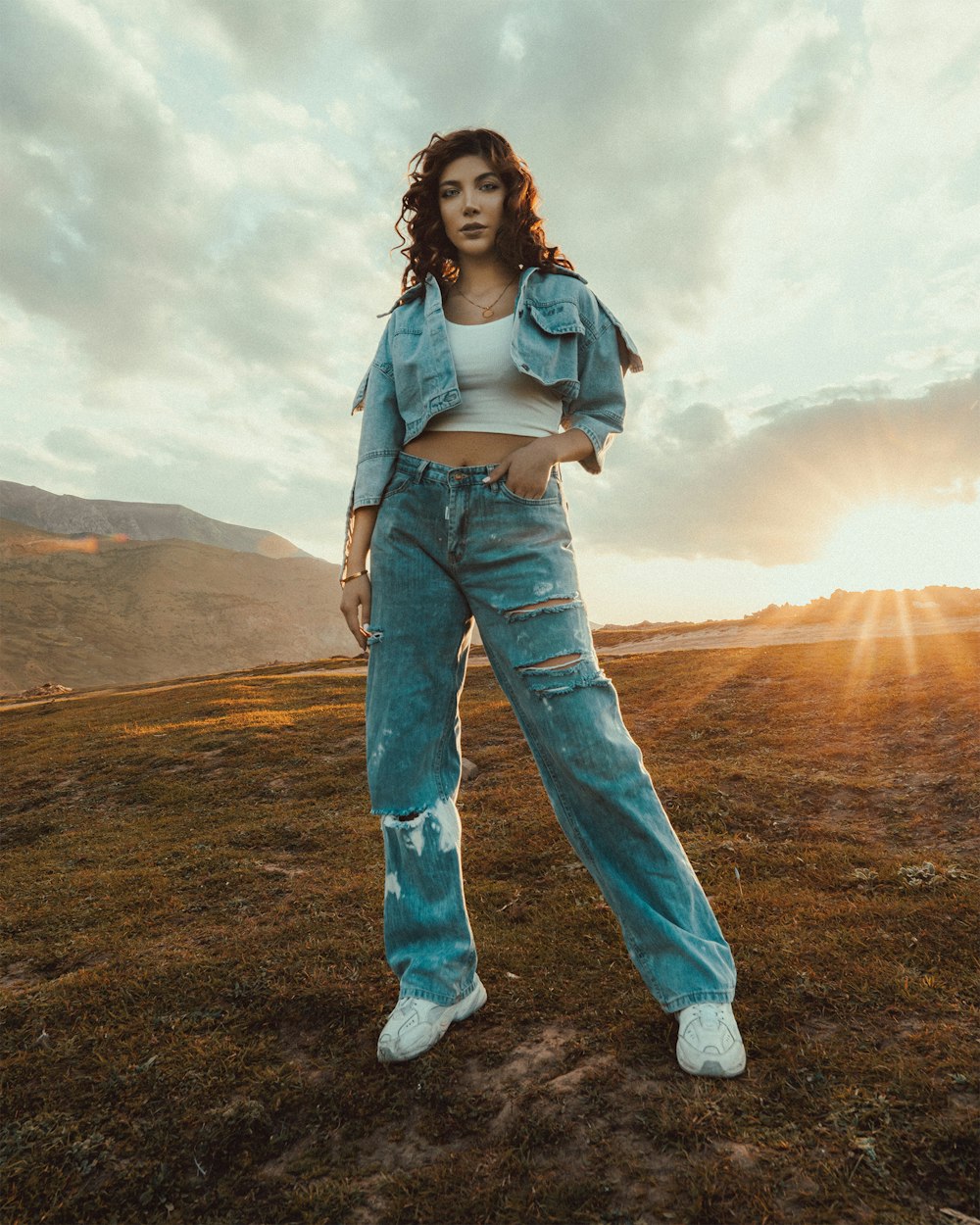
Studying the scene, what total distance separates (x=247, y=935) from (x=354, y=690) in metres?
12.4

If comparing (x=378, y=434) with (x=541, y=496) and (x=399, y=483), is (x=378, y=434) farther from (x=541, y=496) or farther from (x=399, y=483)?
(x=541, y=496)

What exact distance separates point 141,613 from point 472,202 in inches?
6309

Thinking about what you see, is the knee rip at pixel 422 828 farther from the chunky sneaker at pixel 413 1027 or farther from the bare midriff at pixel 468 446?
the bare midriff at pixel 468 446

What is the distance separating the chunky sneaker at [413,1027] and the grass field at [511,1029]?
8 cm

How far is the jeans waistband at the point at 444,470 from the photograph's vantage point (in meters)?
2.56

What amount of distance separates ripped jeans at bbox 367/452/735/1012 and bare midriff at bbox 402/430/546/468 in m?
0.07

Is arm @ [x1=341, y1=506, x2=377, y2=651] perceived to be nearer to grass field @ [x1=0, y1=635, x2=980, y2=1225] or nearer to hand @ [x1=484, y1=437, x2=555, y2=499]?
hand @ [x1=484, y1=437, x2=555, y2=499]

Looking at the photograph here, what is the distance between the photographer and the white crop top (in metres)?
2.64

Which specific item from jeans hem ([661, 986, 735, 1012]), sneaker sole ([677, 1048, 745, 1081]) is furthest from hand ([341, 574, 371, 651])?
sneaker sole ([677, 1048, 745, 1081])

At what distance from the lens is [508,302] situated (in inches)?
111

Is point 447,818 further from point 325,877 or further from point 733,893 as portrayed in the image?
point 325,877

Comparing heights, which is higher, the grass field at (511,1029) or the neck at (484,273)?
the neck at (484,273)

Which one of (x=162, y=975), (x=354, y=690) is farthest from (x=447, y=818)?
(x=354, y=690)

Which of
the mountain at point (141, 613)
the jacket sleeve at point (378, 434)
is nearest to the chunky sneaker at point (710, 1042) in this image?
the jacket sleeve at point (378, 434)
